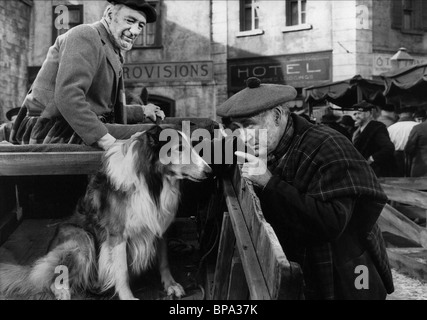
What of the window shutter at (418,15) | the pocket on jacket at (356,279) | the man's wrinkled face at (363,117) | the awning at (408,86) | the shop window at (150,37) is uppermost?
the window shutter at (418,15)

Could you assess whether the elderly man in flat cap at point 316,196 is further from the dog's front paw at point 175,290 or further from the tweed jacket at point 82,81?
the tweed jacket at point 82,81

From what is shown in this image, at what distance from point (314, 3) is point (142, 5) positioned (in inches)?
533

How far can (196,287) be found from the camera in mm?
2143

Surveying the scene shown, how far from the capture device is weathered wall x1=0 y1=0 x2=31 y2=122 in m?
14.6

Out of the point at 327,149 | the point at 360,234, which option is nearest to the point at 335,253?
the point at 360,234

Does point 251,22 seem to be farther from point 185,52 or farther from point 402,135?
point 402,135

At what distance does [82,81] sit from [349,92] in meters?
8.69

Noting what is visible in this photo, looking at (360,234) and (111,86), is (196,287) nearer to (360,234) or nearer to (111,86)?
(360,234)

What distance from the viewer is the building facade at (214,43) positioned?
14969 mm

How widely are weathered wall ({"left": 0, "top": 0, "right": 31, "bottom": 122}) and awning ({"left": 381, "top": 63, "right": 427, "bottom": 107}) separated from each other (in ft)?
35.8

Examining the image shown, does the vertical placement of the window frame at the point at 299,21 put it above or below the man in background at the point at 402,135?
above

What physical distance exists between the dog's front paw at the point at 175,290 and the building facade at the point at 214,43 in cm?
1356

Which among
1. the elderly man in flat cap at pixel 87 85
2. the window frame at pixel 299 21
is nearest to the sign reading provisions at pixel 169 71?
the window frame at pixel 299 21

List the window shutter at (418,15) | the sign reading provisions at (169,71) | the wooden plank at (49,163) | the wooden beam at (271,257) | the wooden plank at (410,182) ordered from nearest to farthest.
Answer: the wooden beam at (271,257)
the wooden plank at (49,163)
the wooden plank at (410,182)
the window shutter at (418,15)
the sign reading provisions at (169,71)
